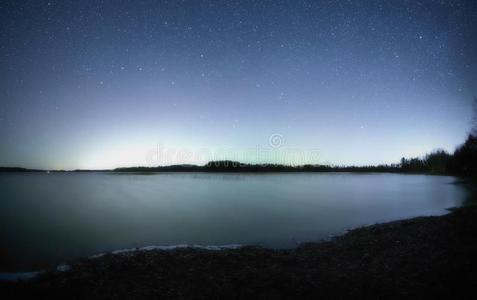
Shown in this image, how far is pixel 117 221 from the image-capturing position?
95.8 ft

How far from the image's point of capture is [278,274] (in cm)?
837

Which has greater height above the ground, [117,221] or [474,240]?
[474,240]

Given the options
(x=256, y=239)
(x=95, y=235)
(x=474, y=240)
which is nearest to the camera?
(x=474, y=240)

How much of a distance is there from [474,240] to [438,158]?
17579cm

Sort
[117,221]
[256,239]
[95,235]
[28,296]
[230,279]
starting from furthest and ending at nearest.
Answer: [117,221] → [95,235] → [256,239] → [230,279] → [28,296]

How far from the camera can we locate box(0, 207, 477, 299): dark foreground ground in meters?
7.05

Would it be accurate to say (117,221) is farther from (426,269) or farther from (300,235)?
(426,269)

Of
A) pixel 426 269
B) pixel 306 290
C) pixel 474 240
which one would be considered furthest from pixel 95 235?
pixel 474 240

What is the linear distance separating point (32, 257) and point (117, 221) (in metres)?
14.1

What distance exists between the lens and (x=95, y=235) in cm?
2186

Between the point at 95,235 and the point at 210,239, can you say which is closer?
the point at 210,239

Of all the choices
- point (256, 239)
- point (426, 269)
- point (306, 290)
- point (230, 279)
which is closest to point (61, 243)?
point (256, 239)

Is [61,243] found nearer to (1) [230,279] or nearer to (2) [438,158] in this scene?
(1) [230,279]

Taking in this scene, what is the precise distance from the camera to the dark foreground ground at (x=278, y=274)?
705 centimetres
